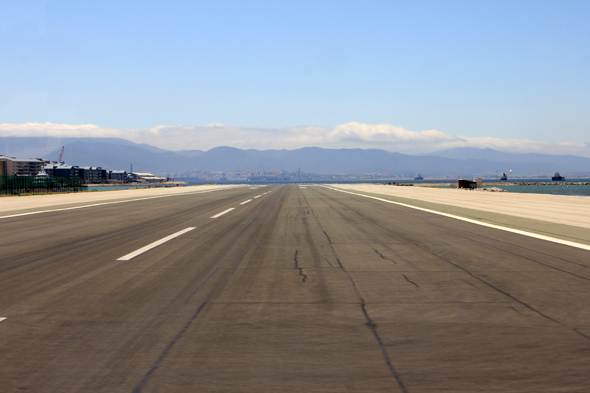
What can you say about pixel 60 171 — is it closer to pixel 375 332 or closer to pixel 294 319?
pixel 294 319

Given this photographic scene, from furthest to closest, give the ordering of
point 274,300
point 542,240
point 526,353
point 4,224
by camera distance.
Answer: point 4,224 → point 542,240 → point 274,300 → point 526,353

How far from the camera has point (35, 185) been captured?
42531mm

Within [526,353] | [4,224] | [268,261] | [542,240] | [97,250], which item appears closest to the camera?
[526,353]

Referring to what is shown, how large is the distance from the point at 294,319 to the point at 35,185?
1822 inches

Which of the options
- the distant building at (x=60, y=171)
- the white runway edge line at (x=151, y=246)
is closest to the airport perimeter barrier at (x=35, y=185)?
the white runway edge line at (x=151, y=246)

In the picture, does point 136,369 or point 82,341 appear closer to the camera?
point 136,369

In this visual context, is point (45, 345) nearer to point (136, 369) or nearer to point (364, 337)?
point (136, 369)

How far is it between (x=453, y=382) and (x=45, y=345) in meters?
3.28

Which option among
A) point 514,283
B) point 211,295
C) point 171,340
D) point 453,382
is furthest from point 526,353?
point 211,295

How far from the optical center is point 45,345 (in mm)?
3596

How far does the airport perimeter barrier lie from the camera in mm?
38772

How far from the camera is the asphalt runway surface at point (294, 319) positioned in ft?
10.0

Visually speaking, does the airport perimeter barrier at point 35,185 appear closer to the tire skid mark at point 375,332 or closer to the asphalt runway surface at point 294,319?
the asphalt runway surface at point 294,319

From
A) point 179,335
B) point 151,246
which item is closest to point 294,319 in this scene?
point 179,335
